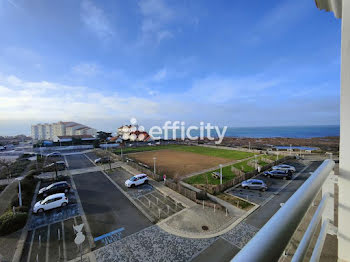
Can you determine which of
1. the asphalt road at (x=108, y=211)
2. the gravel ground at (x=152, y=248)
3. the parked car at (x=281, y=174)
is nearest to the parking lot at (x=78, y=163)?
the asphalt road at (x=108, y=211)

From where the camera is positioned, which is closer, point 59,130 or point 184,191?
point 184,191

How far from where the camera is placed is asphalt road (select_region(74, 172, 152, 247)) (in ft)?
28.9

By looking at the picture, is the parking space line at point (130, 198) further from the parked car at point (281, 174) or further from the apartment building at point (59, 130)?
the apartment building at point (59, 130)

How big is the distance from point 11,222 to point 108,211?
4.97m

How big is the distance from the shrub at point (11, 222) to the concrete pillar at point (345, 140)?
43.9 feet

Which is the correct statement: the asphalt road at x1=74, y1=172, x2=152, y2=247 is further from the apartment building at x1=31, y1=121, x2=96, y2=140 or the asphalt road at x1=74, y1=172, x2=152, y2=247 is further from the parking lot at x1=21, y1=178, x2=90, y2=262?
the apartment building at x1=31, y1=121, x2=96, y2=140

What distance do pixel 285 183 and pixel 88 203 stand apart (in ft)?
56.0

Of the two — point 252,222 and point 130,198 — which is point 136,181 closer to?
point 130,198

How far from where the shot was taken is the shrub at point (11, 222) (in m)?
8.52

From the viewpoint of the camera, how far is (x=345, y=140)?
55.6 inches

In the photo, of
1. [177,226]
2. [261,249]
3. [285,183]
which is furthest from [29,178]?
[285,183]

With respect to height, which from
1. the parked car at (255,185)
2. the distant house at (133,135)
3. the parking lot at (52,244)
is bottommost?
the parking lot at (52,244)

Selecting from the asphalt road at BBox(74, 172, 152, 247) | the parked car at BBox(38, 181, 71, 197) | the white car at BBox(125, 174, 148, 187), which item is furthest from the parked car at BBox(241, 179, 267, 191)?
the parked car at BBox(38, 181, 71, 197)

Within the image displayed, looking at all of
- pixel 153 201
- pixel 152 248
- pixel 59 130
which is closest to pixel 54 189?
pixel 153 201
